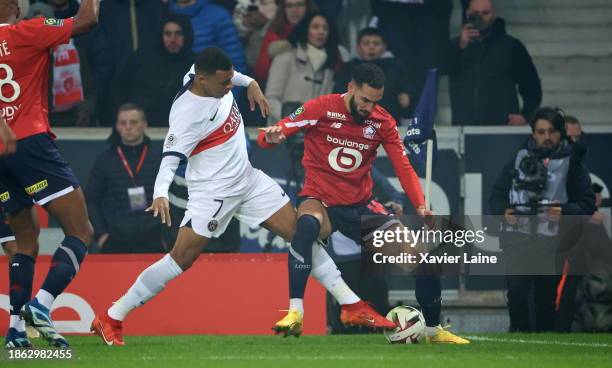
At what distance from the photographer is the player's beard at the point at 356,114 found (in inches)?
434

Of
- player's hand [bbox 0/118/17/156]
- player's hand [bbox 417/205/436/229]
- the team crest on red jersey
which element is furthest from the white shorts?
player's hand [bbox 0/118/17/156]

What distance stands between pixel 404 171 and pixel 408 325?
119 centimetres

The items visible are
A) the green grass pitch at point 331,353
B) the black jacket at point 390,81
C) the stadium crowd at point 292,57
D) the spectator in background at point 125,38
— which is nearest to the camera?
the green grass pitch at point 331,353

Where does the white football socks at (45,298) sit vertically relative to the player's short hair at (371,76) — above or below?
below

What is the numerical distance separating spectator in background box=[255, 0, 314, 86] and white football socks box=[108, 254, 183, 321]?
496 centimetres

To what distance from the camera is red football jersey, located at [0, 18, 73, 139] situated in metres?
9.70

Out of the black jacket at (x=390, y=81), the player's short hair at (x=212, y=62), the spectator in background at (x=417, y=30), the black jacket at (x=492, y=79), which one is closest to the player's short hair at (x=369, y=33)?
the black jacket at (x=390, y=81)

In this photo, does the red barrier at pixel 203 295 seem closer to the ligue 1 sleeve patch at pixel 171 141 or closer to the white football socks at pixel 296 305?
the white football socks at pixel 296 305

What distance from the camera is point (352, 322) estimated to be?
10.6m

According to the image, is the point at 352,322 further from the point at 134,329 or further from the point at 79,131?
the point at 79,131

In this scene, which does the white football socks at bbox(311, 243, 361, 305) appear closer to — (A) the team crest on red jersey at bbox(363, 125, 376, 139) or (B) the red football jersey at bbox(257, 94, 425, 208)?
(B) the red football jersey at bbox(257, 94, 425, 208)

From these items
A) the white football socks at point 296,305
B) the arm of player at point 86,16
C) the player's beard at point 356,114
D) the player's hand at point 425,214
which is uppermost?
the arm of player at point 86,16

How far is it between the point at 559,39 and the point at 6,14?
805cm

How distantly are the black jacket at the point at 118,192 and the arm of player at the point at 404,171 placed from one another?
3576mm
